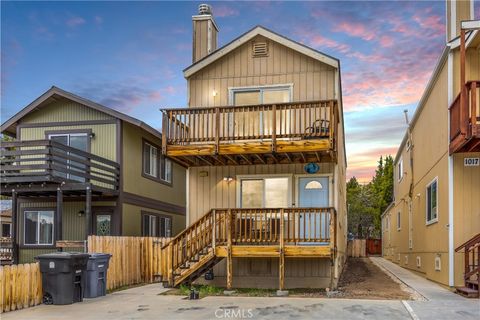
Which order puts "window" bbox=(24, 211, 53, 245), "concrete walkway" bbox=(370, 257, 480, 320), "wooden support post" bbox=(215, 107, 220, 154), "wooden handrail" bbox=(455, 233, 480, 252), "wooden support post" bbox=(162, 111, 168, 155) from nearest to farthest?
"concrete walkway" bbox=(370, 257, 480, 320), "wooden handrail" bbox=(455, 233, 480, 252), "wooden support post" bbox=(215, 107, 220, 154), "wooden support post" bbox=(162, 111, 168, 155), "window" bbox=(24, 211, 53, 245)

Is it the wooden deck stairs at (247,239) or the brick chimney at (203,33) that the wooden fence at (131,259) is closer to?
the wooden deck stairs at (247,239)

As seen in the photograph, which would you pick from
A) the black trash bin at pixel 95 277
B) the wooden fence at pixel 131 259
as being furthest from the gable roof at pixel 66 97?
the black trash bin at pixel 95 277

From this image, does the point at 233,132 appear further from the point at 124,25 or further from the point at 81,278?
the point at 124,25

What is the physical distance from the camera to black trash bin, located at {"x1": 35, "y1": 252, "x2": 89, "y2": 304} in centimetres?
1119

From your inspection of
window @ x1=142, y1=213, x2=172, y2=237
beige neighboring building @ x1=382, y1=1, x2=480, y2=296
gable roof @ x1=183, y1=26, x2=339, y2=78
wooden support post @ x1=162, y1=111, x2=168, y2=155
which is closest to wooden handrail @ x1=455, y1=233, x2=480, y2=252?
beige neighboring building @ x1=382, y1=1, x2=480, y2=296

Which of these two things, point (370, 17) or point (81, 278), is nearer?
point (81, 278)

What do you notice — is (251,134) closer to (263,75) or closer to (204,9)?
(263,75)

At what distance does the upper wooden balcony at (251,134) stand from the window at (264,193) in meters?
0.61

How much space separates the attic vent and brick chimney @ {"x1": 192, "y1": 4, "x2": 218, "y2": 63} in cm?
241

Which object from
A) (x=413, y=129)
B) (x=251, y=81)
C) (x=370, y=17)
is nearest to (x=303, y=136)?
(x=251, y=81)

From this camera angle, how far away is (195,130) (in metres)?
15.0

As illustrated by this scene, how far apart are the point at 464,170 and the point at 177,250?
7.85 m

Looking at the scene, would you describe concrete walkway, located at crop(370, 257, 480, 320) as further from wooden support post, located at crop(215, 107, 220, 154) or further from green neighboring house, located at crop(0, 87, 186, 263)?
green neighboring house, located at crop(0, 87, 186, 263)

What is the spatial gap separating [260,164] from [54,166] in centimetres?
709
